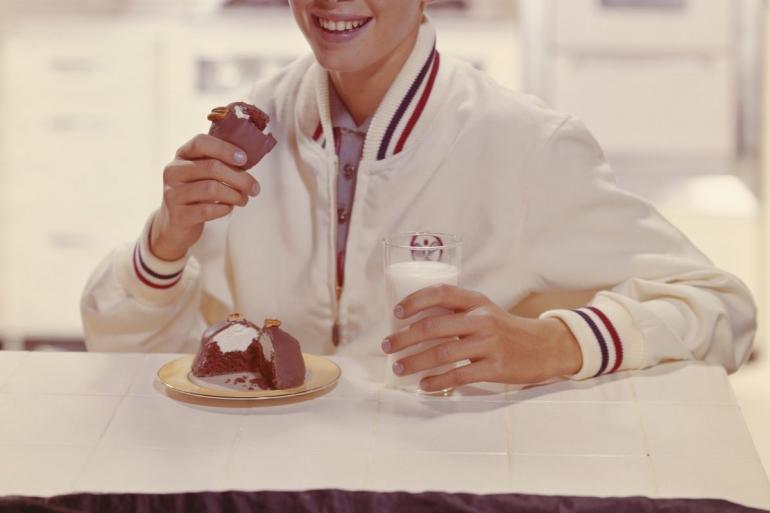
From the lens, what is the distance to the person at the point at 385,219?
1.65 meters

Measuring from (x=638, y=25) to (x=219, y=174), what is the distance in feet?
7.99

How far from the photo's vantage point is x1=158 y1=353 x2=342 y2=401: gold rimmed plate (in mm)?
1342

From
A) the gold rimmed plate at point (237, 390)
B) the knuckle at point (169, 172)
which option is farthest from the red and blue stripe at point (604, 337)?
the knuckle at point (169, 172)

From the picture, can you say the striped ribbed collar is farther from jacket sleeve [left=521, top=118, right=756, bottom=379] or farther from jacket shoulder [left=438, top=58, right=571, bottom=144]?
jacket sleeve [left=521, top=118, right=756, bottom=379]

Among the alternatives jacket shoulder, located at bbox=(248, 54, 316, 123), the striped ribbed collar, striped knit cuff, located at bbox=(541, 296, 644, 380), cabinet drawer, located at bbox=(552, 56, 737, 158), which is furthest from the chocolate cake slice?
cabinet drawer, located at bbox=(552, 56, 737, 158)

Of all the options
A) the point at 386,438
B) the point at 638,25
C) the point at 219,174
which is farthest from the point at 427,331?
the point at 638,25

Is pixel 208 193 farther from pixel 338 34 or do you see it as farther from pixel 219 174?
pixel 338 34

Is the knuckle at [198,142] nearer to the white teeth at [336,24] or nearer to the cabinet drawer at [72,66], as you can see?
the white teeth at [336,24]

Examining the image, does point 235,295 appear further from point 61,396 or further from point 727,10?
point 727,10

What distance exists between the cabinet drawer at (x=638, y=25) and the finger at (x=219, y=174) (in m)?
2.34

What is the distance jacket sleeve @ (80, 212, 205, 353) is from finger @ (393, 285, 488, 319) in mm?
466

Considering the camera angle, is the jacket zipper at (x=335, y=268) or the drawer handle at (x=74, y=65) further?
the drawer handle at (x=74, y=65)

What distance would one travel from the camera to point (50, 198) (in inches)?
155

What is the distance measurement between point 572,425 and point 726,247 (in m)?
2.58
